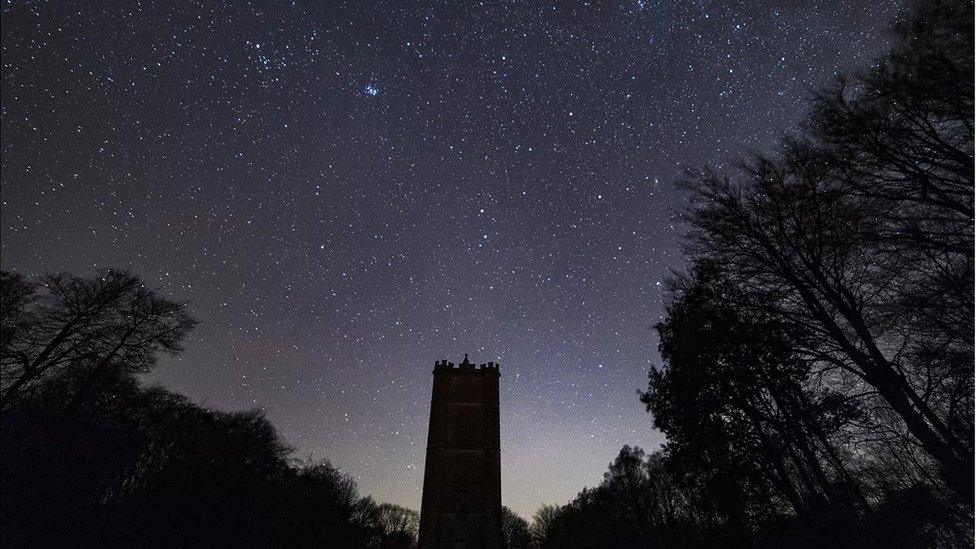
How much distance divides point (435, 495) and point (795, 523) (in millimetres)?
18841

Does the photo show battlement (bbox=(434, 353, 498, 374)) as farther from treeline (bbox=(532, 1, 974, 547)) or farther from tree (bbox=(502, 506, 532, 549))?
tree (bbox=(502, 506, 532, 549))

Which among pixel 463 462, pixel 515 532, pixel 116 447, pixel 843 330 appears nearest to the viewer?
pixel 843 330

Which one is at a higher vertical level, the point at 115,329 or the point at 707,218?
the point at 707,218

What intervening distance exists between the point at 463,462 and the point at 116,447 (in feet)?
68.6

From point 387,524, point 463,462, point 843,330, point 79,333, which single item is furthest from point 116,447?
point 387,524

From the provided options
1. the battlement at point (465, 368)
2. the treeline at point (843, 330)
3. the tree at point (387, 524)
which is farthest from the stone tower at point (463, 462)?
the tree at point (387, 524)

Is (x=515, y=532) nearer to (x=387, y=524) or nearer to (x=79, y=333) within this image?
(x=387, y=524)

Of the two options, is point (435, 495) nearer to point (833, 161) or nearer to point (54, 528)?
point (54, 528)

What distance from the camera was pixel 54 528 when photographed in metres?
16.4

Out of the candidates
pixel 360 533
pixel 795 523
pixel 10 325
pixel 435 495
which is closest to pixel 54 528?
pixel 10 325

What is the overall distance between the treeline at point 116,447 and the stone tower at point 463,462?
16275 millimetres

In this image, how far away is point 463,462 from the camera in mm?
25891

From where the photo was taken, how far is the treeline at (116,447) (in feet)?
44.5

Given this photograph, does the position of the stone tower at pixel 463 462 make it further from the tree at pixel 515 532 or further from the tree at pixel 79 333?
the tree at pixel 515 532
